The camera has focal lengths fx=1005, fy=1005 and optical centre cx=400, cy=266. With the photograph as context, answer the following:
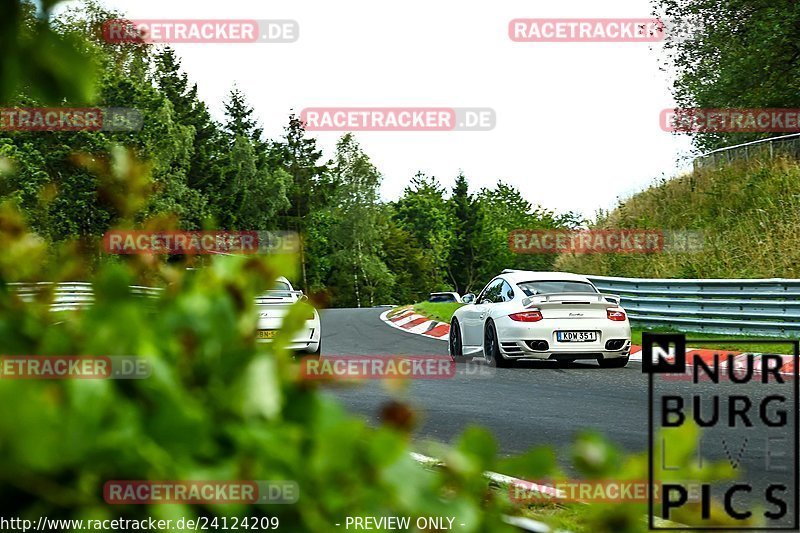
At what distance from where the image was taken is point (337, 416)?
1.26 metres

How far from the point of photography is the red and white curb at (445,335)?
1323cm

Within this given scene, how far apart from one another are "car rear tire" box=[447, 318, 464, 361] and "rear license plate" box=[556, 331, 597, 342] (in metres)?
2.33

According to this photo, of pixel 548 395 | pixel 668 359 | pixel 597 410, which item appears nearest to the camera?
pixel 597 410

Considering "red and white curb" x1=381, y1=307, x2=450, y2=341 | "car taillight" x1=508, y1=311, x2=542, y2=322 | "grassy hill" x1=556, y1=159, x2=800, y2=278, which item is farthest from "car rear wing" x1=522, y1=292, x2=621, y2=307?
"grassy hill" x1=556, y1=159, x2=800, y2=278

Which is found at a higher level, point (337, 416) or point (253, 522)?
point (337, 416)

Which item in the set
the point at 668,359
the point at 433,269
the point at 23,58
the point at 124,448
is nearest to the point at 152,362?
the point at 124,448

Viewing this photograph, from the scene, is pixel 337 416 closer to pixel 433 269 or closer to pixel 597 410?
pixel 597 410

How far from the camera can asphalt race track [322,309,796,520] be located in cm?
735

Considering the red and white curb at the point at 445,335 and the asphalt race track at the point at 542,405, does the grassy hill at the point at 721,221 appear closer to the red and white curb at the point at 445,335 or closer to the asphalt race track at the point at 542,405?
the red and white curb at the point at 445,335

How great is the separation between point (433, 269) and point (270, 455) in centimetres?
10452

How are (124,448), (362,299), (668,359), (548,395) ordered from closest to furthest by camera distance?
1. (124,448)
2. (548,395)
3. (668,359)
4. (362,299)

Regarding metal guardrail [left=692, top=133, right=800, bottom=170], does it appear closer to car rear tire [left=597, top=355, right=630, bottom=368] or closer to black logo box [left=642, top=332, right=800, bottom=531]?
black logo box [left=642, top=332, right=800, bottom=531]

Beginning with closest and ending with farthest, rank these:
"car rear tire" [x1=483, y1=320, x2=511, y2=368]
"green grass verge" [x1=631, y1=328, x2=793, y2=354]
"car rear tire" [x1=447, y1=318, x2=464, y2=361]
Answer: "car rear tire" [x1=483, y1=320, x2=511, y2=368] → "green grass verge" [x1=631, y1=328, x2=793, y2=354] → "car rear tire" [x1=447, y1=318, x2=464, y2=361]

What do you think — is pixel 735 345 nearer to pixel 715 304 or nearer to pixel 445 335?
pixel 715 304
